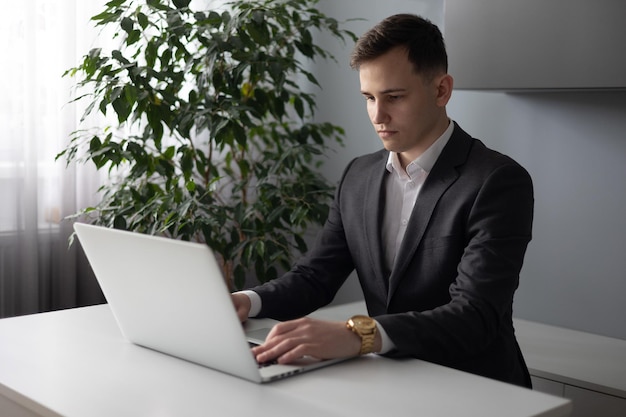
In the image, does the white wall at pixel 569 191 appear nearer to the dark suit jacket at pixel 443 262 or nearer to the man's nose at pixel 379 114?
the dark suit jacket at pixel 443 262

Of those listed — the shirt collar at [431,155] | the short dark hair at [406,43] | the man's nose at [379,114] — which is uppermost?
the short dark hair at [406,43]

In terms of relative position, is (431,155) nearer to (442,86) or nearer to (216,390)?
(442,86)

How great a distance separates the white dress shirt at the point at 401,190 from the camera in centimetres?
190

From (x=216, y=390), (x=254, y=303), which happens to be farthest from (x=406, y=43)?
(x=216, y=390)

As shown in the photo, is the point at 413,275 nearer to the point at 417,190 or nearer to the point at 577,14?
the point at 417,190

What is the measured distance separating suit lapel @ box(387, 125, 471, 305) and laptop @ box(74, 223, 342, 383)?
0.39 m

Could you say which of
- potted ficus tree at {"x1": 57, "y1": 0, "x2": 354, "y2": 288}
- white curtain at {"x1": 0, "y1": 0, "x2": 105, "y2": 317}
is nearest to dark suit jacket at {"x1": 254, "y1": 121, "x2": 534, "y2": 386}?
potted ficus tree at {"x1": 57, "y1": 0, "x2": 354, "y2": 288}

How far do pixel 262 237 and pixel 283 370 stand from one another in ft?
5.54

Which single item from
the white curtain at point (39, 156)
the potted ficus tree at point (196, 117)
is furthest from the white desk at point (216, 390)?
the white curtain at point (39, 156)

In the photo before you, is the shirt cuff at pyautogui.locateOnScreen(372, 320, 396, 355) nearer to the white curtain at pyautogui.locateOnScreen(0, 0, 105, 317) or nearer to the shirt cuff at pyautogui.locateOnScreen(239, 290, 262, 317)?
the shirt cuff at pyautogui.locateOnScreen(239, 290, 262, 317)

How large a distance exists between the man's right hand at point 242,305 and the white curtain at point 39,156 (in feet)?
5.16

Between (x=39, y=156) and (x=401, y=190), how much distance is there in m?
1.79

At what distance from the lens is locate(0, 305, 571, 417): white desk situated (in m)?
1.21

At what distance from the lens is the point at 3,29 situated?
3.03 m
